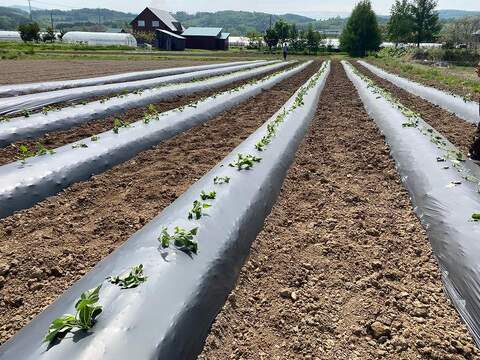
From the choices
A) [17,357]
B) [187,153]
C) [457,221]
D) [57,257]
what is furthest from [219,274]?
[187,153]

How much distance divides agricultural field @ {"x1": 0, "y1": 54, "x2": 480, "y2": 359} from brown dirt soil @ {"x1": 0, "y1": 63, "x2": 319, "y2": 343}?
0.02 metres

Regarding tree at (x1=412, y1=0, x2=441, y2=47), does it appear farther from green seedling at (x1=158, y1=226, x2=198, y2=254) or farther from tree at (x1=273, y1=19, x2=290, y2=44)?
green seedling at (x1=158, y1=226, x2=198, y2=254)

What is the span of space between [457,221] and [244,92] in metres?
10.2

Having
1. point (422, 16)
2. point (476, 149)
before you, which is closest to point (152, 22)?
point (422, 16)

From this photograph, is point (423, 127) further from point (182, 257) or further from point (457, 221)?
point (182, 257)

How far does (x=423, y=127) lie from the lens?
24.7 feet

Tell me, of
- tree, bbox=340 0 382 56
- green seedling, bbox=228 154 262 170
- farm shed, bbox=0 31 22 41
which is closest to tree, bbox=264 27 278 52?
tree, bbox=340 0 382 56

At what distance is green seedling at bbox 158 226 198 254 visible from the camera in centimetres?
306

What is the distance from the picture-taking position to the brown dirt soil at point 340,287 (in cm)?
268

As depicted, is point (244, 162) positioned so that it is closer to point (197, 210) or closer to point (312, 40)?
point (197, 210)

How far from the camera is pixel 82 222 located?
4465mm

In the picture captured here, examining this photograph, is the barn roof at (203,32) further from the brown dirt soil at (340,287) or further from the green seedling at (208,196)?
the green seedling at (208,196)

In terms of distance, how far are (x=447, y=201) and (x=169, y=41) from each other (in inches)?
2627

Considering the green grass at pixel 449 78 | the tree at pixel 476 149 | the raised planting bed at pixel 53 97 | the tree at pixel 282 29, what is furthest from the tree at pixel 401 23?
the tree at pixel 476 149
